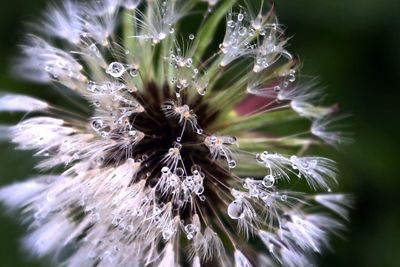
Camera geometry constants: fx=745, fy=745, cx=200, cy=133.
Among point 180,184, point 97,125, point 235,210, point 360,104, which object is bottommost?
point 235,210

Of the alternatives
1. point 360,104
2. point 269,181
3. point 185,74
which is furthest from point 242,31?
point 360,104

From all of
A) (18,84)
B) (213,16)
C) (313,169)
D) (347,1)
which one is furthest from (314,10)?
(18,84)

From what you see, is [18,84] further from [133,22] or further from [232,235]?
[232,235]

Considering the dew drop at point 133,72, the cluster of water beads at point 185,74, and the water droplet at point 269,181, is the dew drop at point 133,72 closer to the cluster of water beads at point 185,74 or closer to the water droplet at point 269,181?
the cluster of water beads at point 185,74

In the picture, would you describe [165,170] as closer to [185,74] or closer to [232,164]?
[232,164]

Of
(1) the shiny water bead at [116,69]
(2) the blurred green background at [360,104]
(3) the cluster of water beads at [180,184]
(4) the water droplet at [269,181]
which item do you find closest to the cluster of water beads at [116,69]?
(1) the shiny water bead at [116,69]

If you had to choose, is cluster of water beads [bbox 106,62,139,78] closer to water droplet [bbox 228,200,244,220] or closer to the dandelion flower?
the dandelion flower
